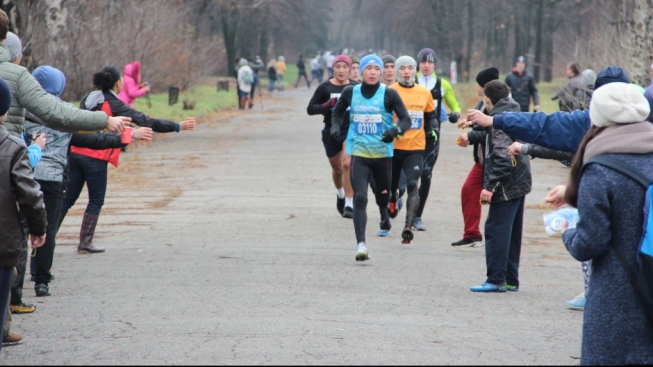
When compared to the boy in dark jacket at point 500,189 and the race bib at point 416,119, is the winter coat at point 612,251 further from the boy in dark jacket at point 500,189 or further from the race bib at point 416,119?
the race bib at point 416,119

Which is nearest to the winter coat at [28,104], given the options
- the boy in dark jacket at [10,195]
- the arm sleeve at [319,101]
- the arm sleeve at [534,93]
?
the boy in dark jacket at [10,195]

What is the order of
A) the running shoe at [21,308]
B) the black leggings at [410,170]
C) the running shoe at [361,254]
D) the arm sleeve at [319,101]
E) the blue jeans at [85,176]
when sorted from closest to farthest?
the running shoe at [21,308]
the running shoe at [361,254]
the blue jeans at [85,176]
the black leggings at [410,170]
the arm sleeve at [319,101]

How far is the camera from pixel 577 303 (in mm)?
7711

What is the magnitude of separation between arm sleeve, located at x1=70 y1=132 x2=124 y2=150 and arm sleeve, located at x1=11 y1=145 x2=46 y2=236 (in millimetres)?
3235

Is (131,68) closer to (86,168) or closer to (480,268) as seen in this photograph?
(86,168)

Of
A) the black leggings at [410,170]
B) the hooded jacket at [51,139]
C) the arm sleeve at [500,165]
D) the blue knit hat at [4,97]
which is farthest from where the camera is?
the black leggings at [410,170]

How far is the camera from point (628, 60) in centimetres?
1905

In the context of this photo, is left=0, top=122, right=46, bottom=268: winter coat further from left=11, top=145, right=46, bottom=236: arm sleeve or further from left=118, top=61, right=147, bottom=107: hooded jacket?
left=118, top=61, right=147, bottom=107: hooded jacket

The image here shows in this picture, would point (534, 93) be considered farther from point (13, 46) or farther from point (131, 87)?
point (13, 46)

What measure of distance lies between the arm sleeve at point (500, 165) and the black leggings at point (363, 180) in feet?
5.53

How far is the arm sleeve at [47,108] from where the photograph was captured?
6.66 metres

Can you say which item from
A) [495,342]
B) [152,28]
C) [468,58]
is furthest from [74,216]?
[468,58]

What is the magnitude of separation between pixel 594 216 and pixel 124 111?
5.69 m

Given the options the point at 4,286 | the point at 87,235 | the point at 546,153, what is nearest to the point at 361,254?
the point at 546,153
